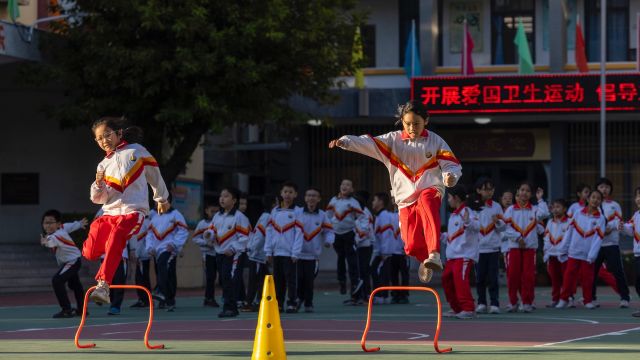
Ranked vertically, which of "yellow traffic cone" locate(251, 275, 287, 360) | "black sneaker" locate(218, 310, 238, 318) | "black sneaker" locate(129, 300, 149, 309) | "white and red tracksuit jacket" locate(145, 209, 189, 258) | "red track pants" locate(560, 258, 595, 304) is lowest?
"black sneaker" locate(129, 300, 149, 309)

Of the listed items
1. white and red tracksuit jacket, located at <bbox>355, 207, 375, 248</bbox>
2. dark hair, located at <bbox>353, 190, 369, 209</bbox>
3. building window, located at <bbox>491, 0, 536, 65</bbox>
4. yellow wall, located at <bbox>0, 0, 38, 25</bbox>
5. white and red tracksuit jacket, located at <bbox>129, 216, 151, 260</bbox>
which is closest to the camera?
white and red tracksuit jacket, located at <bbox>129, 216, 151, 260</bbox>

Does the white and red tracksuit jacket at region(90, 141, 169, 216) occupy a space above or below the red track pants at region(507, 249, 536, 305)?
above

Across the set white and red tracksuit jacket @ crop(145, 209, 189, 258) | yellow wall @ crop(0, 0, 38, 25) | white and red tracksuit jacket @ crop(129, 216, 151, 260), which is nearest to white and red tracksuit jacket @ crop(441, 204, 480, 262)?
white and red tracksuit jacket @ crop(145, 209, 189, 258)

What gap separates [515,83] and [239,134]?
10.5m

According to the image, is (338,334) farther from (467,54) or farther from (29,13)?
(467,54)

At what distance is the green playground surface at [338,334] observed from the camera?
42.2ft

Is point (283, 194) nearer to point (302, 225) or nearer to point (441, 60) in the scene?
point (302, 225)

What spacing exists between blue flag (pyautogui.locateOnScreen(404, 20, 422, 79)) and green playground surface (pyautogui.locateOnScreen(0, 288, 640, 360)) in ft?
60.2

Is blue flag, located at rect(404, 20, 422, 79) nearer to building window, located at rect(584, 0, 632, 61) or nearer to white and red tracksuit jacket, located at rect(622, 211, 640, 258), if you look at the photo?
building window, located at rect(584, 0, 632, 61)

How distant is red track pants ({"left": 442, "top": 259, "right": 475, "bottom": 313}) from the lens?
746 inches

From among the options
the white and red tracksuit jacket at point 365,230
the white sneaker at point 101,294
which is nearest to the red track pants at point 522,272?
the white and red tracksuit jacket at point 365,230

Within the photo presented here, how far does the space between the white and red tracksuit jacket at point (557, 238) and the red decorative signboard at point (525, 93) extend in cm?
1503

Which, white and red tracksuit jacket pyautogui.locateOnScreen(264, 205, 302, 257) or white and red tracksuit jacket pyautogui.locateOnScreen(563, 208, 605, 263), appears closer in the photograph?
white and red tracksuit jacket pyautogui.locateOnScreen(264, 205, 302, 257)

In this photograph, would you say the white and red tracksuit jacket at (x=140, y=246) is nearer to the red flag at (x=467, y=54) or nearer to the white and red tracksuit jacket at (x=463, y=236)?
the white and red tracksuit jacket at (x=463, y=236)
